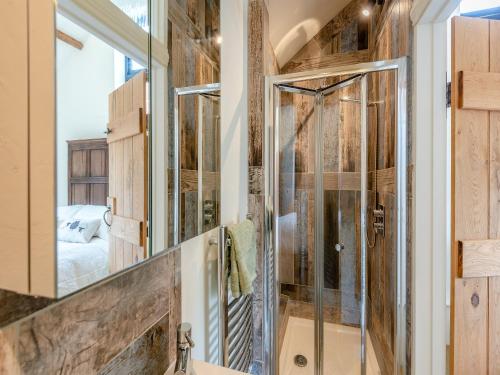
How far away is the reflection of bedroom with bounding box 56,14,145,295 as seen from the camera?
0.38 meters

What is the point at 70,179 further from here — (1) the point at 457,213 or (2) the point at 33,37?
(1) the point at 457,213

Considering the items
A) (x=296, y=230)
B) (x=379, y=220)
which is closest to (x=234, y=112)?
(x=296, y=230)

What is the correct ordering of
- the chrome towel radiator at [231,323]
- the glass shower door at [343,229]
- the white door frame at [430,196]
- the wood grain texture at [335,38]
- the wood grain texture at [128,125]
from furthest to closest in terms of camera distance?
the wood grain texture at [335,38]
the glass shower door at [343,229]
the white door frame at [430,196]
the chrome towel radiator at [231,323]
the wood grain texture at [128,125]

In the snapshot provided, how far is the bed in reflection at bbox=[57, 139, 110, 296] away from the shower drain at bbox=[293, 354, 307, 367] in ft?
5.96

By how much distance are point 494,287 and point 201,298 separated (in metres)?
1.44

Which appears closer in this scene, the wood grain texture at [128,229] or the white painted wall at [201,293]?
the wood grain texture at [128,229]

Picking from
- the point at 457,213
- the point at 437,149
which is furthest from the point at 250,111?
the point at 457,213

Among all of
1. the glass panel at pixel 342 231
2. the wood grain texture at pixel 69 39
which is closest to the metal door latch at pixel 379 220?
the glass panel at pixel 342 231

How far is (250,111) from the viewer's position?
1.54 m

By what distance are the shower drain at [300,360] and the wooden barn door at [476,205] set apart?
0.95 meters

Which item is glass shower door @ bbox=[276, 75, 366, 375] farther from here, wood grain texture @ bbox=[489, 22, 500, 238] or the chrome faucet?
the chrome faucet

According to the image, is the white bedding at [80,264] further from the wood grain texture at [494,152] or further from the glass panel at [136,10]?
the wood grain texture at [494,152]

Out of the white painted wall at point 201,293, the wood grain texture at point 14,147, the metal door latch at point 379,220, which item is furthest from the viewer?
the metal door latch at point 379,220

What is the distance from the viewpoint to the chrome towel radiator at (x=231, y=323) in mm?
1034
